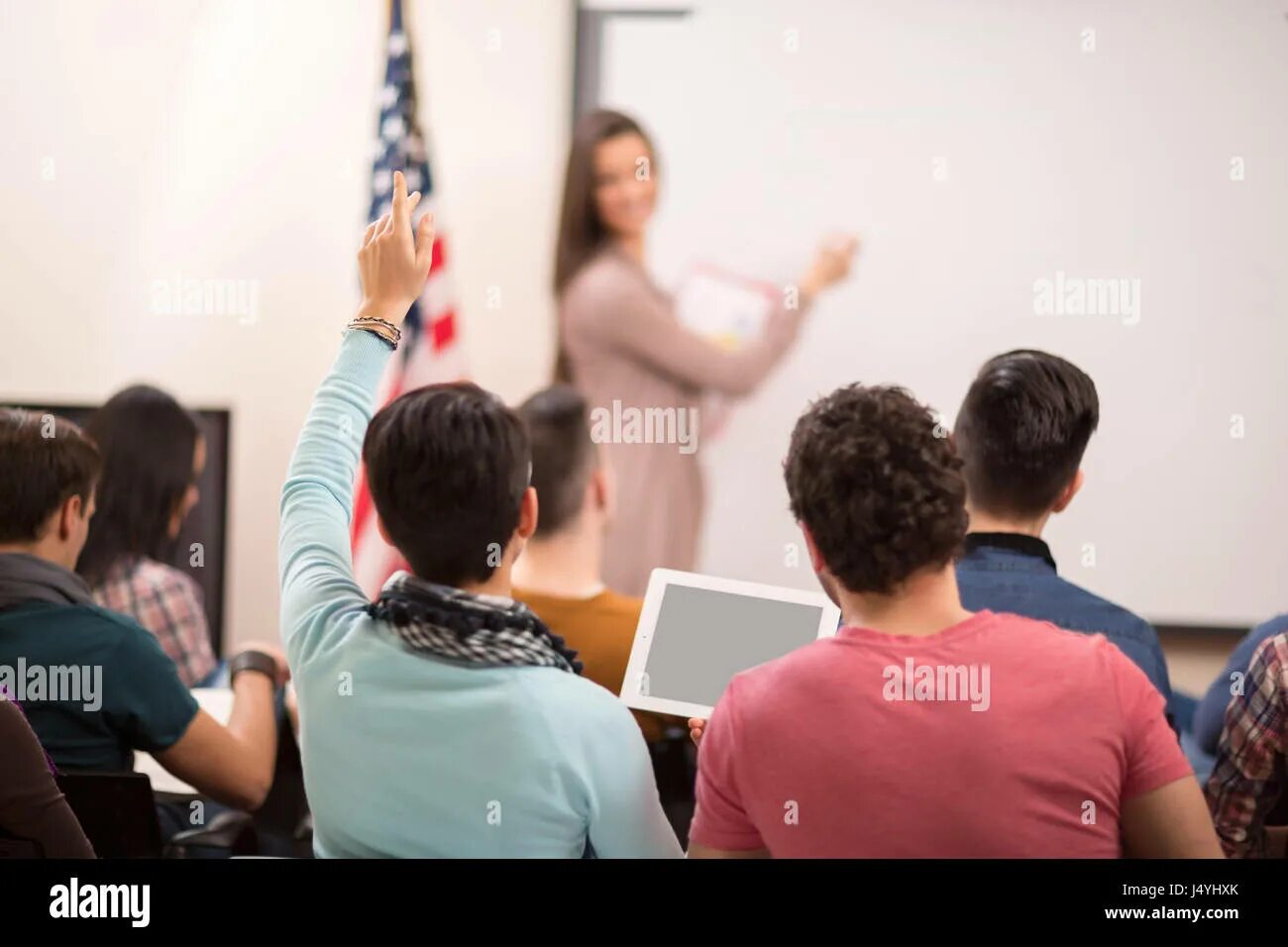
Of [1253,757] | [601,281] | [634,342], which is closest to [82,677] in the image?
[1253,757]

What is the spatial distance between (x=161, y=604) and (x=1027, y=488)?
5.99ft

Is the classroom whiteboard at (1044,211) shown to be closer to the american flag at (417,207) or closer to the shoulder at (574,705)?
the american flag at (417,207)

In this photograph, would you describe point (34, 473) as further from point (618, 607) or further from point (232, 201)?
point (232, 201)

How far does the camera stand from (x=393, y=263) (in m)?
1.56

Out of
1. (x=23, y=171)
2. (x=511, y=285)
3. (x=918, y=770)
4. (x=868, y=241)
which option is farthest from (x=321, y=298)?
(x=918, y=770)

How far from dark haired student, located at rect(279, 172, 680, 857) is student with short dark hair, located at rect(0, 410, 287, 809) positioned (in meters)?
0.47

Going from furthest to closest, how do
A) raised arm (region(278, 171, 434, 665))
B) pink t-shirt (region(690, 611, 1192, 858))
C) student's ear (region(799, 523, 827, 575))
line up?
raised arm (region(278, 171, 434, 665)), student's ear (region(799, 523, 827, 575)), pink t-shirt (region(690, 611, 1192, 858))

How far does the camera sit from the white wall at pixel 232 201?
12.9 ft

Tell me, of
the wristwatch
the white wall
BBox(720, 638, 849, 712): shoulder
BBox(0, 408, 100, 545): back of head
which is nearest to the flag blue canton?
the white wall

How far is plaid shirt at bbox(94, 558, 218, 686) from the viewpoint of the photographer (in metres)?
2.63

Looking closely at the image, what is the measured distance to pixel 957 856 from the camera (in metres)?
1.28

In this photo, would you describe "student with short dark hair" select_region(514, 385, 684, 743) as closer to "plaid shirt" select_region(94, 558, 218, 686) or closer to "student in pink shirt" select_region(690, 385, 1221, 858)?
"student in pink shirt" select_region(690, 385, 1221, 858)

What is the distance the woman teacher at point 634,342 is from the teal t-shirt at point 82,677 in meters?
2.08

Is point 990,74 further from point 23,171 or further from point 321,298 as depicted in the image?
point 23,171
